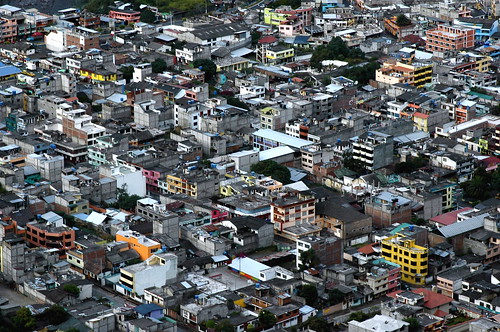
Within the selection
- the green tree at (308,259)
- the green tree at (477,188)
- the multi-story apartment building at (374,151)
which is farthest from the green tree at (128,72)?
the green tree at (308,259)

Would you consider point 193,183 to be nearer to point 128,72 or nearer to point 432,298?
point 432,298

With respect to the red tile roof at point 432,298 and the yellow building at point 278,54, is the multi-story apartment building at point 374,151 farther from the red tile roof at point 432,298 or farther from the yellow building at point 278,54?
the yellow building at point 278,54

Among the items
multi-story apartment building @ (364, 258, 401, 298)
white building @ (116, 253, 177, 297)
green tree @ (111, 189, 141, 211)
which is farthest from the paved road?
multi-story apartment building @ (364, 258, 401, 298)

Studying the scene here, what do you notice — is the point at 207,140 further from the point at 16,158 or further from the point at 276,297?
the point at 276,297

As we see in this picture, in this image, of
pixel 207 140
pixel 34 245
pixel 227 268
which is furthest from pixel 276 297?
pixel 207 140

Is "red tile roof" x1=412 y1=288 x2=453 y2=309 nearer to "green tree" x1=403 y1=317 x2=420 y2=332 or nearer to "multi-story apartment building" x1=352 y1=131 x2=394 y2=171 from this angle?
"green tree" x1=403 y1=317 x2=420 y2=332

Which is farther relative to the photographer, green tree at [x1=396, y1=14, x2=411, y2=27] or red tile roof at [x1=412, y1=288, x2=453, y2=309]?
green tree at [x1=396, y1=14, x2=411, y2=27]
